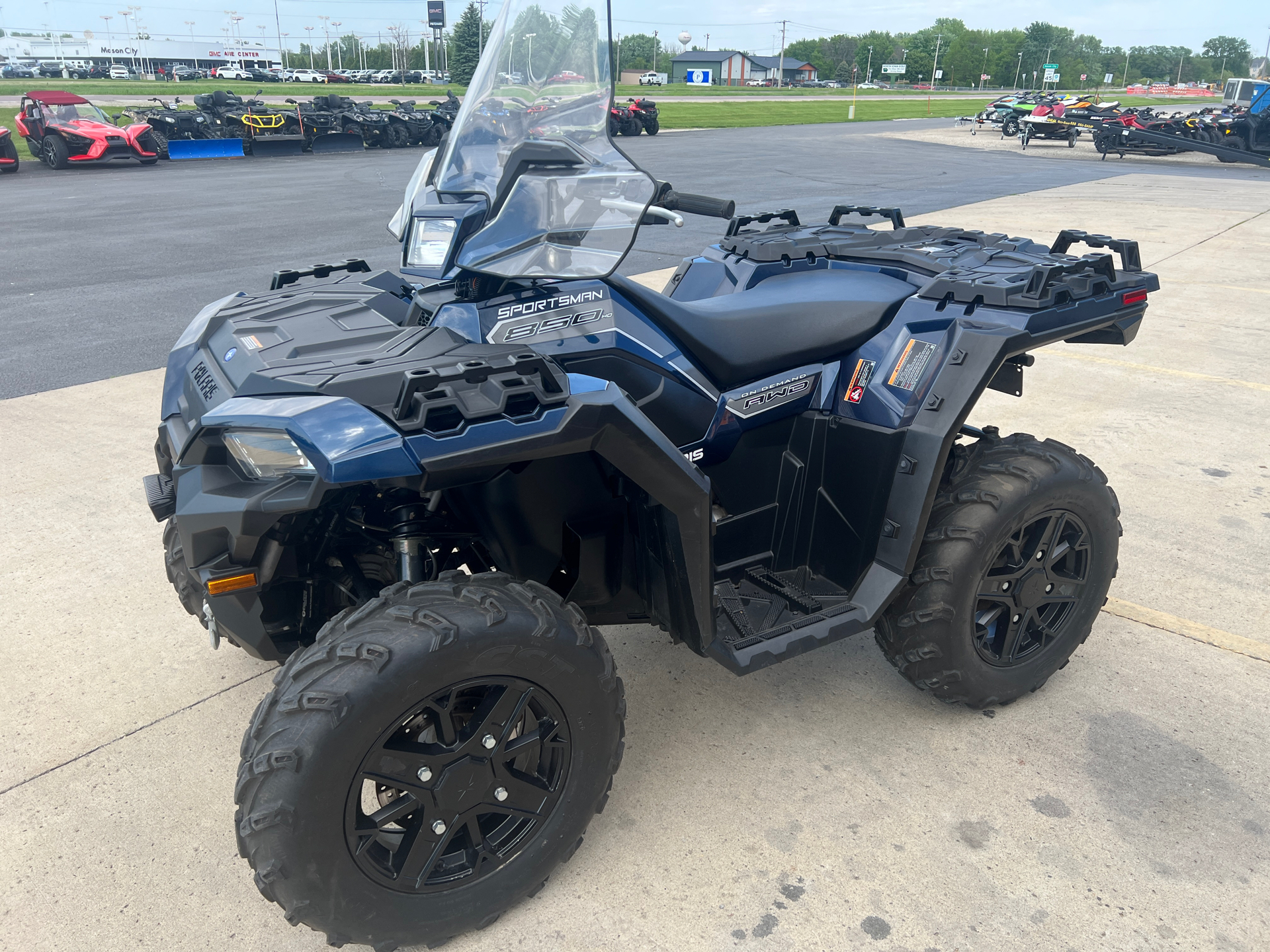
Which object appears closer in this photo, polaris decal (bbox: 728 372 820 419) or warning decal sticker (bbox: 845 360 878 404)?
polaris decal (bbox: 728 372 820 419)

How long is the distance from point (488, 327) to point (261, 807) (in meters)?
1.16

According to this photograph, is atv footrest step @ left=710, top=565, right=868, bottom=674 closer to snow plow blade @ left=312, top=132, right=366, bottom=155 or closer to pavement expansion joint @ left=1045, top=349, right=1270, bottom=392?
pavement expansion joint @ left=1045, top=349, right=1270, bottom=392

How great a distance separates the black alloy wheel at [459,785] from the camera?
197 cm

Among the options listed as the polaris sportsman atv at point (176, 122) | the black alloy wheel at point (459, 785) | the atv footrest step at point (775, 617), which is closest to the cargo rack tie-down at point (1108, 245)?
the atv footrest step at point (775, 617)

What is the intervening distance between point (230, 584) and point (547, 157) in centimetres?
121

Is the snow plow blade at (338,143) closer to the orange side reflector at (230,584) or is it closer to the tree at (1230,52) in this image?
the orange side reflector at (230,584)

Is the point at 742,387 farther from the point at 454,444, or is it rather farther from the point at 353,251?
the point at 353,251

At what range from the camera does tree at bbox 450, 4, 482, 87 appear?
2.78m

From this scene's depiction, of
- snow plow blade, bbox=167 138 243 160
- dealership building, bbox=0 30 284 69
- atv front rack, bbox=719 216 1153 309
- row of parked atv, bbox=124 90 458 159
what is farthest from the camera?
dealership building, bbox=0 30 284 69

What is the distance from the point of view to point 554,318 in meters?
2.31

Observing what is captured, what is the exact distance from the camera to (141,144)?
773 inches

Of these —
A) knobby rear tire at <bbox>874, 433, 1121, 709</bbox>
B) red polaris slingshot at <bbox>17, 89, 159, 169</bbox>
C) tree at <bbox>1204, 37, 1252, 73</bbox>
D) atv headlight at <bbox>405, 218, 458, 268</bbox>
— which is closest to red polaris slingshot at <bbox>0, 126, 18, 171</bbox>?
red polaris slingshot at <bbox>17, 89, 159, 169</bbox>

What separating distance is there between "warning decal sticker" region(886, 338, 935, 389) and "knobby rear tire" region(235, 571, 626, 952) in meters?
1.19

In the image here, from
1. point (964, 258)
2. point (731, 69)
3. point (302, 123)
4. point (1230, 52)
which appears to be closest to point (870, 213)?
point (964, 258)
